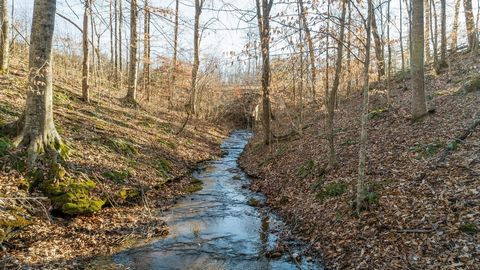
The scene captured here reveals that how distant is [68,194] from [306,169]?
727 centimetres

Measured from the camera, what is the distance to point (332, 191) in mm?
8828

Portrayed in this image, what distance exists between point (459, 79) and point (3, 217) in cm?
1902

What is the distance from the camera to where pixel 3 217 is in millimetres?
6547

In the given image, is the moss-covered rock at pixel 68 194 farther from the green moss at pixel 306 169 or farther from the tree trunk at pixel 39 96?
the green moss at pixel 306 169

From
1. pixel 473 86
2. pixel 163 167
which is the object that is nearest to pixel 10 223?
pixel 163 167

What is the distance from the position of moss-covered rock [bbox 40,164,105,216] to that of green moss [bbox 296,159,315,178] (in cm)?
629

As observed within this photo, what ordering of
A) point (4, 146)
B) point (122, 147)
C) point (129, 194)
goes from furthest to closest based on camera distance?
1. point (122, 147)
2. point (129, 194)
3. point (4, 146)

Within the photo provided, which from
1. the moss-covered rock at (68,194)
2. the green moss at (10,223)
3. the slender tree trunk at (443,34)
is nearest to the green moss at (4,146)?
the moss-covered rock at (68,194)

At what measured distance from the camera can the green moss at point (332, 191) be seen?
28.4 ft

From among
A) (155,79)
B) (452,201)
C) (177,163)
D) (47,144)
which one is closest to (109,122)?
(177,163)

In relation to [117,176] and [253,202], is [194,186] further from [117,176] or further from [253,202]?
[117,176]

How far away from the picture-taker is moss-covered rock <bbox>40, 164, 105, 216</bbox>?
7.90 m

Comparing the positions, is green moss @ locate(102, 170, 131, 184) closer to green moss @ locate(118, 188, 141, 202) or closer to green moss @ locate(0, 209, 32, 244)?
green moss @ locate(118, 188, 141, 202)

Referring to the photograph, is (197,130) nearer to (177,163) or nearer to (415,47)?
(177,163)
